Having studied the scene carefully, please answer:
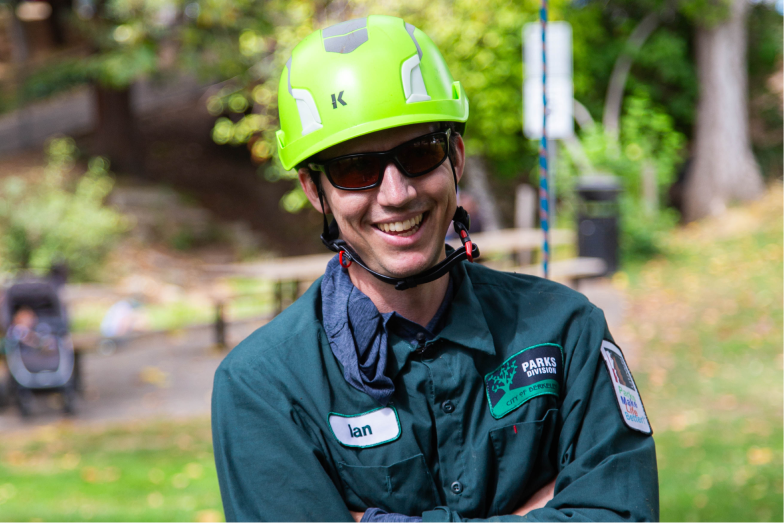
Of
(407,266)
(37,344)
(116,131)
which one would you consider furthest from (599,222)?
(116,131)

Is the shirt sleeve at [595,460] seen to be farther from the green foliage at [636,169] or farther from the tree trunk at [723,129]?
the tree trunk at [723,129]

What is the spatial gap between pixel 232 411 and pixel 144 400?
7.39 metres

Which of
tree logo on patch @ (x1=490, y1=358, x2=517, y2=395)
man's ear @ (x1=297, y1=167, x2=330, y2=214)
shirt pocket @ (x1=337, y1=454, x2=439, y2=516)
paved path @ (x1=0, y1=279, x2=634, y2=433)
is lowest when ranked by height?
paved path @ (x1=0, y1=279, x2=634, y2=433)

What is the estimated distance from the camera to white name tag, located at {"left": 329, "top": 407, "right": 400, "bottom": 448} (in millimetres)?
1922

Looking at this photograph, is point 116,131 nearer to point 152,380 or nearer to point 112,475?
point 152,380

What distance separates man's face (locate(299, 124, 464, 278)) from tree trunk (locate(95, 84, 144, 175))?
19.7 meters

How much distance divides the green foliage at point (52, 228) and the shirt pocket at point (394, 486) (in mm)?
12322

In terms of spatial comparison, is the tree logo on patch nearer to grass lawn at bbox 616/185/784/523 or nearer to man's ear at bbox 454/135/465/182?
man's ear at bbox 454/135/465/182

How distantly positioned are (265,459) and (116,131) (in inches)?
804

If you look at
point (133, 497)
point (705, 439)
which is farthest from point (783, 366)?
point (133, 497)

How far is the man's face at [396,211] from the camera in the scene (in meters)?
1.99

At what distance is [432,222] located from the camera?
2.03m

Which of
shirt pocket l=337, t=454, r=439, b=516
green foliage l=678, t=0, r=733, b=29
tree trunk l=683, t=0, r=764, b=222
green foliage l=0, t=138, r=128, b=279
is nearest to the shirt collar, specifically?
shirt pocket l=337, t=454, r=439, b=516

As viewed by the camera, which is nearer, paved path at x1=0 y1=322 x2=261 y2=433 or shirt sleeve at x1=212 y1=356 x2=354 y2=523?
shirt sleeve at x1=212 y1=356 x2=354 y2=523
